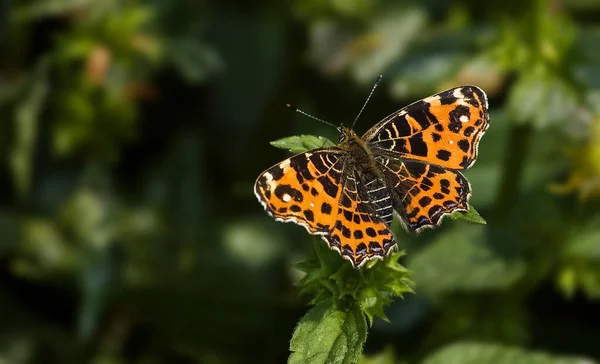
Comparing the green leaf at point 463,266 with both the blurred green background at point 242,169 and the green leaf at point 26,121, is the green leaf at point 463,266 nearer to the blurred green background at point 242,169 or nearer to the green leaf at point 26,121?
the blurred green background at point 242,169

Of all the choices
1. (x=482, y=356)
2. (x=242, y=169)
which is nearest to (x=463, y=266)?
(x=482, y=356)

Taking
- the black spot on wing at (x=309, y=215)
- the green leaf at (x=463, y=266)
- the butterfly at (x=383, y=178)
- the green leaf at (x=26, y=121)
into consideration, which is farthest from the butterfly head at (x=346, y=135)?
the green leaf at (x=26, y=121)

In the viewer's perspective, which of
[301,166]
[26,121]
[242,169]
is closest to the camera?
[301,166]

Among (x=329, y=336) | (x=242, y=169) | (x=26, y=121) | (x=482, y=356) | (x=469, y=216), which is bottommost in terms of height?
(x=482, y=356)

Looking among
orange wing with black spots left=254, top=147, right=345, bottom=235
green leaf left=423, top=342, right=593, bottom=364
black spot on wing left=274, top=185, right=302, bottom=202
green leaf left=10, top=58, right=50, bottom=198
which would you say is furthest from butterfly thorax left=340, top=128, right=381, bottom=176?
green leaf left=10, top=58, right=50, bottom=198

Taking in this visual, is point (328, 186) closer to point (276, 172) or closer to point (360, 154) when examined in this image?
point (276, 172)

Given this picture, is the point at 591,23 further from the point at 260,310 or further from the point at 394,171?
the point at 394,171

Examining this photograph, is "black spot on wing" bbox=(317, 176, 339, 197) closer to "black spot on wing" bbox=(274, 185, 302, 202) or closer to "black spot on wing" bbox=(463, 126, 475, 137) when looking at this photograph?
"black spot on wing" bbox=(274, 185, 302, 202)

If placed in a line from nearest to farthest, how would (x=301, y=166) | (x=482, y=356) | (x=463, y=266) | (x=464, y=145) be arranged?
1. (x=301, y=166)
2. (x=464, y=145)
3. (x=482, y=356)
4. (x=463, y=266)
